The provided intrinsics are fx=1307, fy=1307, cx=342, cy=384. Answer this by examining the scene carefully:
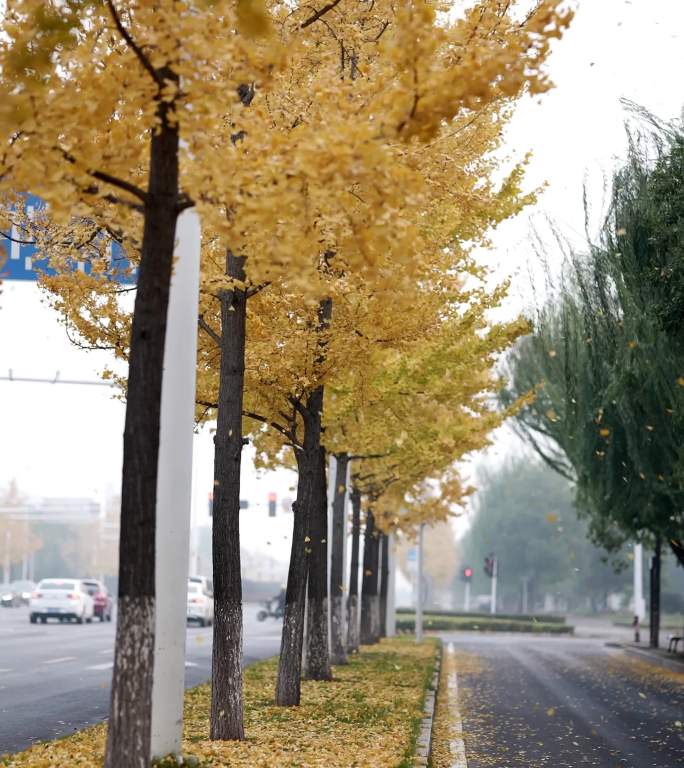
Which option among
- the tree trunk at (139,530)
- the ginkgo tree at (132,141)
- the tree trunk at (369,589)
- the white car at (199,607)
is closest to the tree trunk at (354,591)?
the tree trunk at (369,589)

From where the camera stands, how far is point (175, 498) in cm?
959

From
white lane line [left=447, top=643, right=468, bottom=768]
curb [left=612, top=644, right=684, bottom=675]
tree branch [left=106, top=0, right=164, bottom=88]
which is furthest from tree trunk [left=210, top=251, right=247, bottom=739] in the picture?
curb [left=612, top=644, right=684, bottom=675]

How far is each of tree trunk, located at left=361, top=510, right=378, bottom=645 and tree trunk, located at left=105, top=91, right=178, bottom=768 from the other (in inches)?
1091

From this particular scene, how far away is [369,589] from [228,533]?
24565 mm

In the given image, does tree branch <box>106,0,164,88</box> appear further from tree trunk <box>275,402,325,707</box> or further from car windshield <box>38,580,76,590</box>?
car windshield <box>38,580,76,590</box>

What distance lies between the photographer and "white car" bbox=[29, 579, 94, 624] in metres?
46.0

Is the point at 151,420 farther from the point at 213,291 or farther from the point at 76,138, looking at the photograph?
the point at 213,291

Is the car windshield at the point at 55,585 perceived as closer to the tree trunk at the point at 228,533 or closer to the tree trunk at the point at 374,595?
the tree trunk at the point at 374,595

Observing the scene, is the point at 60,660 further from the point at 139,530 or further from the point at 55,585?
the point at 55,585

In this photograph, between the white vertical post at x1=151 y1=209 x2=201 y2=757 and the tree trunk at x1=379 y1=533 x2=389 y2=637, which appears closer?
the white vertical post at x1=151 y1=209 x2=201 y2=757

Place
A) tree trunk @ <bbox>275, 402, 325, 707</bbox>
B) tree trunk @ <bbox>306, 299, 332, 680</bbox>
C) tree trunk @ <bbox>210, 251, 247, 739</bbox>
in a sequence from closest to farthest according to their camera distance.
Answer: tree trunk @ <bbox>210, 251, 247, 739</bbox> → tree trunk @ <bbox>275, 402, 325, 707</bbox> → tree trunk @ <bbox>306, 299, 332, 680</bbox>

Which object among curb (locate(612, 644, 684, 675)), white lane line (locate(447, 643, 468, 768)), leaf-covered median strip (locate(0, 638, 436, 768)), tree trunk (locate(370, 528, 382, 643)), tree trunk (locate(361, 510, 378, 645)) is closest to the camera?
leaf-covered median strip (locate(0, 638, 436, 768))

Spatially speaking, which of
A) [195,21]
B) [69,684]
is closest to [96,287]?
[195,21]

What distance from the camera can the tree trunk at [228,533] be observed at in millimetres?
11094
